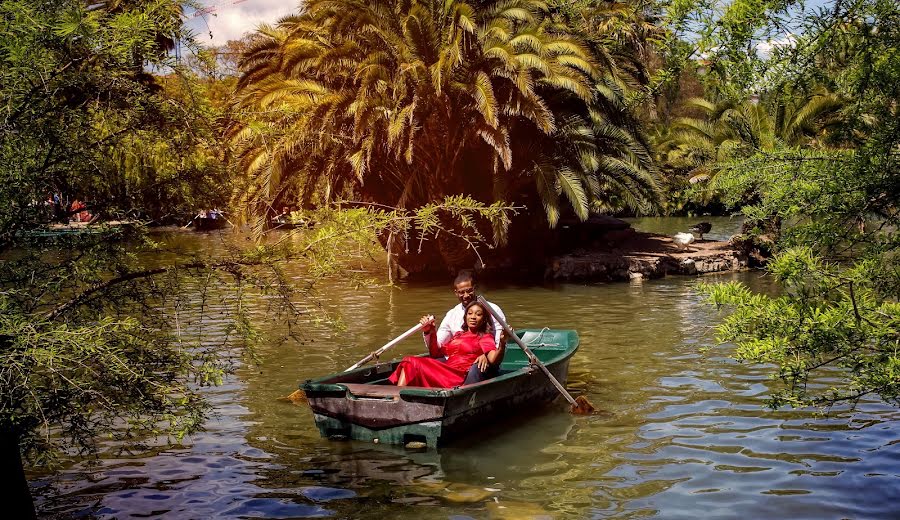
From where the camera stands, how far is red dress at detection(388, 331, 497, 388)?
9.38 metres

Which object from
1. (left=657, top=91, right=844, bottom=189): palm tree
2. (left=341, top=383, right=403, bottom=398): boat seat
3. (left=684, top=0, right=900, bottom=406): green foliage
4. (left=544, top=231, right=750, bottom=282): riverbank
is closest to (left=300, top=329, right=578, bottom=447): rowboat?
(left=341, top=383, right=403, bottom=398): boat seat

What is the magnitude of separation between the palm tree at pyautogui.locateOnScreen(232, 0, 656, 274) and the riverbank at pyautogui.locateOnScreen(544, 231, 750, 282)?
2144mm

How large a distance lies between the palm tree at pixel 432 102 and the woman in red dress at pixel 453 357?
10523 mm

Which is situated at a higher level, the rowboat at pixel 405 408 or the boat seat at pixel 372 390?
the boat seat at pixel 372 390

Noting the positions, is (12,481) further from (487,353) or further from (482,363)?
(487,353)

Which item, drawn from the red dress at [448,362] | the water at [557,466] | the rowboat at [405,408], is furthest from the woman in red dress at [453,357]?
the water at [557,466]

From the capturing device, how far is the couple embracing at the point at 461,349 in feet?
30.9

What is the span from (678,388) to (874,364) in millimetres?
6195

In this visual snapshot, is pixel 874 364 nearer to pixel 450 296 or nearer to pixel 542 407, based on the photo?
pixel 542 407

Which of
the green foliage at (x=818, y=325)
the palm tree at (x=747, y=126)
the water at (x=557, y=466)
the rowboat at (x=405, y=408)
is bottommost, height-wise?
the water at (x=557, y=466)

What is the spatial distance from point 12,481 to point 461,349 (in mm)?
5053

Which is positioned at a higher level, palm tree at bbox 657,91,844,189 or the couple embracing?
palm tree at bbox 657,91,844,189

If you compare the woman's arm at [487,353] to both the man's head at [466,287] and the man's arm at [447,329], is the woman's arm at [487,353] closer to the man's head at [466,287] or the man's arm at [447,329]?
the man's head at [466,287]

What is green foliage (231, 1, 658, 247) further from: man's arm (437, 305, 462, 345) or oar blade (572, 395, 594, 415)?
oar blade (572, 395, 594, 415)
